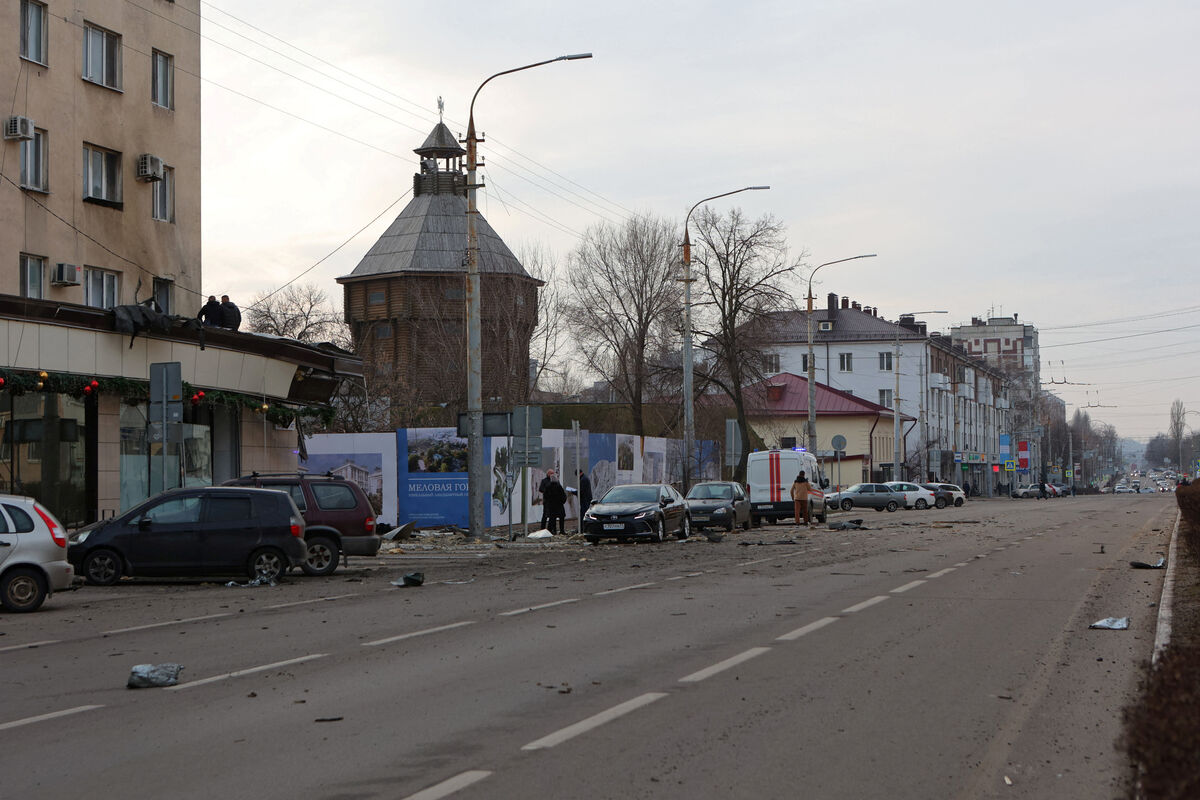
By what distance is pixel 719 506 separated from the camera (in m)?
36.8

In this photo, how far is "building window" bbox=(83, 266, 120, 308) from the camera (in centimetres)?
2781

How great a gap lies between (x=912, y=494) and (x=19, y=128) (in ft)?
161

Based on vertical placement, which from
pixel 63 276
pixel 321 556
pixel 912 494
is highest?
pixel 63 276

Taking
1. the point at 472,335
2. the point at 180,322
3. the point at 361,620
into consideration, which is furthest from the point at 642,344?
the point at 361,620

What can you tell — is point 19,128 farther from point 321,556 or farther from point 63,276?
point 321,556

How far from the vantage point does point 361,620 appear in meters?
13.9

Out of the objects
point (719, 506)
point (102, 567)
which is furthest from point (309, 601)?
point (719, 506)

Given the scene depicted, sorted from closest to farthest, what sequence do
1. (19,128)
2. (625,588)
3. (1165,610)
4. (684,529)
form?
(1165,610), (625,588), (19,128), (684,529)

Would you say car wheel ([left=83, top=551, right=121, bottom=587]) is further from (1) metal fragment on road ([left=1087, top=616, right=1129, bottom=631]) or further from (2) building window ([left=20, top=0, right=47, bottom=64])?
(1) metal fragment on road ([left=1087, top=616, right=1129, bottom=631])

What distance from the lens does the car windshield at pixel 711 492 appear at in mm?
37906

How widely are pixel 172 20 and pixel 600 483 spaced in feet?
61.6

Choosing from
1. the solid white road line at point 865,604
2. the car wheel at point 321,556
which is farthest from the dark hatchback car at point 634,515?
the solid white road line at point 865,604

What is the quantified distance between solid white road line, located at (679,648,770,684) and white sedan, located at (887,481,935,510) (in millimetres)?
54807

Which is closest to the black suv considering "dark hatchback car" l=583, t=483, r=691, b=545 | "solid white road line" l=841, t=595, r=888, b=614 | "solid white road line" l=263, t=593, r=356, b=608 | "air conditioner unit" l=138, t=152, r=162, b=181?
"solid white road line" l=263, t=593, r=356, b=608
